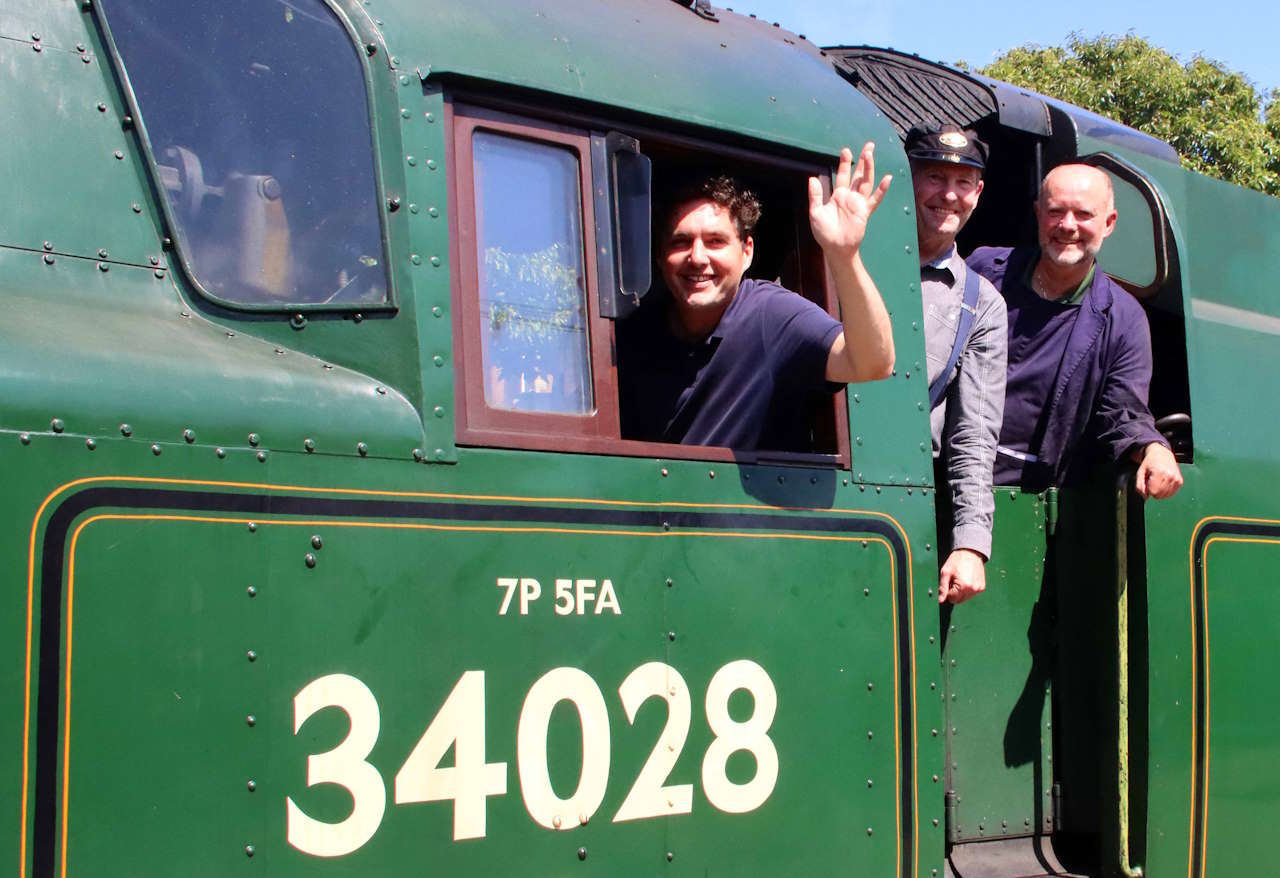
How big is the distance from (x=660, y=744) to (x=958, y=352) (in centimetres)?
150

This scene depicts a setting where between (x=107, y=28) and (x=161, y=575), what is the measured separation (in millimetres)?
1054

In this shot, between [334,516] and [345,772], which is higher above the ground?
[334,516]

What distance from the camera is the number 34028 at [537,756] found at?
253cm

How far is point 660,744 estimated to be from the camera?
116 inches

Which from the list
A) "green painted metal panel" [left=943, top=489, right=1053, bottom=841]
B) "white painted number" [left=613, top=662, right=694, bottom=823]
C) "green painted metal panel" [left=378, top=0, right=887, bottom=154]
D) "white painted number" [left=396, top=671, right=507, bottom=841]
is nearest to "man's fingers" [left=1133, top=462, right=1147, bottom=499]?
"green painted metal panel" [left=943, top=489, right=1053, bottom=841]

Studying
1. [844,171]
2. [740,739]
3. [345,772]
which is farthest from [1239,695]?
[345,772]

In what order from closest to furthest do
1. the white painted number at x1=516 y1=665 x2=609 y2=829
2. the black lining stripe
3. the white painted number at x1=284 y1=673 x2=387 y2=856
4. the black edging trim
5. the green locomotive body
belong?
1. the black edging trim
2. the green locomotive body
3. the white painted number at x1=284 y1=673 x2=387 y2=856
4. the white painted number at x1=516 y1=665 x2=609 y2=829
5. the black lining stripe

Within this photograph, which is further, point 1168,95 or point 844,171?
point 1168,95

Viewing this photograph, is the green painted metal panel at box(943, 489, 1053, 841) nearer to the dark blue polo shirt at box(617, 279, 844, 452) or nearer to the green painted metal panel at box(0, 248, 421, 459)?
the dark blue polo shirt at box(617, 279, 844, 452)

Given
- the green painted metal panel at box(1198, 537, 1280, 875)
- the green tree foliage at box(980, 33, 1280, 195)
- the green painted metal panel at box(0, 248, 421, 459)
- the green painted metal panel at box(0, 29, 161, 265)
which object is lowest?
the green painted metal panel at box(1198, 537, 1280, 875)

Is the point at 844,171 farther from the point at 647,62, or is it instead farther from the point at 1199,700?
the point at 1199,700

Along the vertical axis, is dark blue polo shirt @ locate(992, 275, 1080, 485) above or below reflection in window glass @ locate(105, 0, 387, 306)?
below

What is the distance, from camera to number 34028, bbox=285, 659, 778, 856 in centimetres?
253

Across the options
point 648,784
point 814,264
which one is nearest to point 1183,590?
point 814,264
